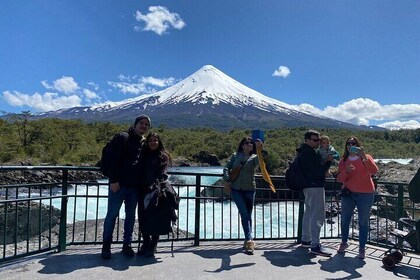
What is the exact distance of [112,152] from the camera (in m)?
4.05

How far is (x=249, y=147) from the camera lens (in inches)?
192

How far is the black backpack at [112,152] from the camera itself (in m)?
4.05

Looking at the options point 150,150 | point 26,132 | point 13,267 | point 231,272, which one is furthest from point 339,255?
point 26,132

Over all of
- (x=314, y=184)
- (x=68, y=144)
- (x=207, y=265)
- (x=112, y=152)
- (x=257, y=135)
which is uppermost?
(x=68, y=144)

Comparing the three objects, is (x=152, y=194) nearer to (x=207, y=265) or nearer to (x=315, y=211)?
(x=207, y=265)

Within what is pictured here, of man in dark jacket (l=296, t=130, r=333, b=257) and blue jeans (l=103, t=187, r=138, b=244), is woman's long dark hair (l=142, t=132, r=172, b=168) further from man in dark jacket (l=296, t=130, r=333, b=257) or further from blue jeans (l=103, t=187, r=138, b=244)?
A: man in dark jacket (l=296, t=130, r=333, b=257)

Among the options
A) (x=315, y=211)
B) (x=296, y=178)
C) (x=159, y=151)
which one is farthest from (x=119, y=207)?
(x=315, y=211)

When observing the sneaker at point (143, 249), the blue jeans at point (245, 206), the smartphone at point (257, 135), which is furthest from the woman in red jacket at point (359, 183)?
the sneaker at point (143, 249)

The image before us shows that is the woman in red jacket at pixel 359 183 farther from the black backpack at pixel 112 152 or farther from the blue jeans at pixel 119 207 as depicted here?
the black backpack at pixel 112 152

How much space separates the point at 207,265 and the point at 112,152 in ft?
5.61

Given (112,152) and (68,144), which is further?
(68,144)

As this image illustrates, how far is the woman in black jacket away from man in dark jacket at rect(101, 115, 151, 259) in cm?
9

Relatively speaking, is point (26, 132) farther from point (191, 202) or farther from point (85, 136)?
point (191, 202)

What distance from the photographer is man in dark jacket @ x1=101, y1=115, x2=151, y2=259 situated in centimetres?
410
